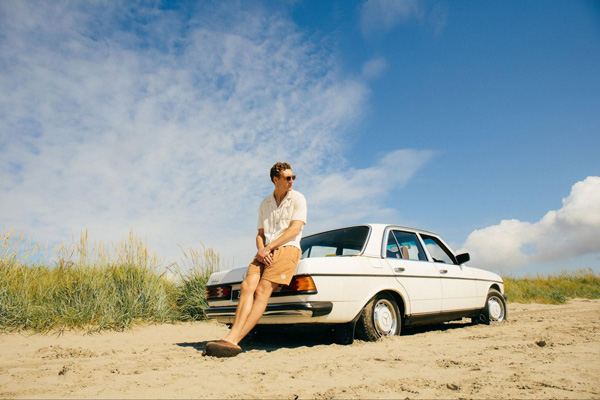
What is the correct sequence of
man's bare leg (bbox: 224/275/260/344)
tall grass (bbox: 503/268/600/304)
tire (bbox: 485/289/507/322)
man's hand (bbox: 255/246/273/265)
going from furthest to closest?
tall grass (bbox: 503/268/600/304) < tire (bbox: 485/289/507/322) < man's hand (bbox: 255/246/273/265) < man's bare leg (bbox: 224/275/260/344)

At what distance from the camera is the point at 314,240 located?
507 cm

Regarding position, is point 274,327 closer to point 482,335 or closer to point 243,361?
point 243,361

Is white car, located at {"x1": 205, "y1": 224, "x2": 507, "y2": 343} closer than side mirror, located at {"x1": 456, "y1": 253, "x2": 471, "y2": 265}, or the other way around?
white car, located at {"x1": 205, "y1": 224, "x2": 507, "y2": 343}

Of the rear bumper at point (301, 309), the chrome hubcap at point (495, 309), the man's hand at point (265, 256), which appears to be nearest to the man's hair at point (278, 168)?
the man's hand at point (265, 256)

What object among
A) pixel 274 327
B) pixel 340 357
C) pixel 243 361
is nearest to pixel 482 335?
pixel 340 357

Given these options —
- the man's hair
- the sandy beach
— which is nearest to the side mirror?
the sandy beach

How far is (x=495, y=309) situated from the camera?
6.65m

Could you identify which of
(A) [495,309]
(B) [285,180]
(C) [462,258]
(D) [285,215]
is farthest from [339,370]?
(A) [495,309]

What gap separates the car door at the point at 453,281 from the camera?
5.42 metres

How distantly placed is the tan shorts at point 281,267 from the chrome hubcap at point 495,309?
4226 millimetres

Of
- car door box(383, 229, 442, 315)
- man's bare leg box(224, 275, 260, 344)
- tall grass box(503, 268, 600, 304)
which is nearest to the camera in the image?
man's bare leg box(224, 275, 260, 344)

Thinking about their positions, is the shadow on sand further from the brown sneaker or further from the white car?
the brown sneaker

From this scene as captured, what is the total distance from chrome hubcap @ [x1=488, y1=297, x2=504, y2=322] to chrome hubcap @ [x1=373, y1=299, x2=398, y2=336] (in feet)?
9.32

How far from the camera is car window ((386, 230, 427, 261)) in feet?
16.4
